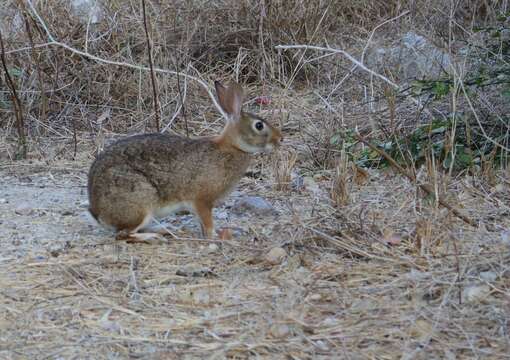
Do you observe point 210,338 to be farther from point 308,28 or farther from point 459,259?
point 308,28

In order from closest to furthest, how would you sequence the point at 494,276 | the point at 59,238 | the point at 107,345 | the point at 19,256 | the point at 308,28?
1. the point at 107,345
2. the point at 494,276
3. the point at 19,256
4. the point at 59,238
5. the point at 308,28

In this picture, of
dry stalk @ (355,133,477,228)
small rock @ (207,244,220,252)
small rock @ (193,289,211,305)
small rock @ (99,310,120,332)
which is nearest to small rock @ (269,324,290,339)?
small rock @ (193,289,211,305)

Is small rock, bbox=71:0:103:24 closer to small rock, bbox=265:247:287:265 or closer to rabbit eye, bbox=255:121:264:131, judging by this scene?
rabbit eye, bbox=255:121:264:131

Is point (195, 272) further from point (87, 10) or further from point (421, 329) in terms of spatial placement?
point (87, 10)

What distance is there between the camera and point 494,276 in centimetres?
336

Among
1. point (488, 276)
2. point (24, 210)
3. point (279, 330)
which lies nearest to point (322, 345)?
point (279, 330)

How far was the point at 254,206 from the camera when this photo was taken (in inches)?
193

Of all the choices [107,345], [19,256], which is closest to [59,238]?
[19,256]

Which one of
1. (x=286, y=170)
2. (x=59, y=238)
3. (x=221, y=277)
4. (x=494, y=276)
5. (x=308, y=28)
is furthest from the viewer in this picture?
(x=308, y=28)

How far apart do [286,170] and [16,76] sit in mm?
2786

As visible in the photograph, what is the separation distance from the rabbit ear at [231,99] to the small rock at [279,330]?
177 centimetres

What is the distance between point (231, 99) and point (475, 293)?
6.29 feet

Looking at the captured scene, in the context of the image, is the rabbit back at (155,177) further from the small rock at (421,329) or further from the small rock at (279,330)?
the small rock at (421,329)

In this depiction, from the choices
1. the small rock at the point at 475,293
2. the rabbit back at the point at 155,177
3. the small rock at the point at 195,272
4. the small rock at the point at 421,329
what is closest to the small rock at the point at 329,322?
the small rock at the point at 421,329
